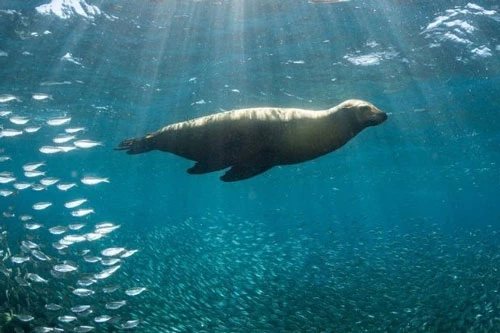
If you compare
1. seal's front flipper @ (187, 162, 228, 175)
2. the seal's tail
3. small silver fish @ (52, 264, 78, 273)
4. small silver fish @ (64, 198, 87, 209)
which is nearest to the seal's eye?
seal's front flipper @ (187, 162, 228, 175)

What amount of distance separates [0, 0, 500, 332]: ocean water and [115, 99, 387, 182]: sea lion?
612 centimetres

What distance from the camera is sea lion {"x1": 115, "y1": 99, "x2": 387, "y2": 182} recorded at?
2.80 m

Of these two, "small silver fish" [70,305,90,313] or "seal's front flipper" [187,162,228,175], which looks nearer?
"seal's front flipper" [187,162,228,175]

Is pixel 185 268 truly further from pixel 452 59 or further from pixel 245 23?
pixel 452 59

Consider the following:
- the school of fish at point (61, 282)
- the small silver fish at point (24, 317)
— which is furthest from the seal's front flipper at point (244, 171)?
the small silver fish at point (24, 317)

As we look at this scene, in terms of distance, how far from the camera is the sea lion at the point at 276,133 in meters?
2.80

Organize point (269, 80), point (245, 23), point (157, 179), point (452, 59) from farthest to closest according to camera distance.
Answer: point (157, 179)
point (269, 80)
point (452, 59)
point (245, 23)

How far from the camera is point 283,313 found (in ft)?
30.5

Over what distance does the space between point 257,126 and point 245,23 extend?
1091cm

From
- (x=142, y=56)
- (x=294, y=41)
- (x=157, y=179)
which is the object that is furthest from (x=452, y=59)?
(x=157, y=179)

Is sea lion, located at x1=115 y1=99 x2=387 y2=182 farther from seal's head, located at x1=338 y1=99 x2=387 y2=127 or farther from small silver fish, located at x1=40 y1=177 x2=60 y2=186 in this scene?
small silver fish, located at x1=40 y1=177 x2=60 y2=186

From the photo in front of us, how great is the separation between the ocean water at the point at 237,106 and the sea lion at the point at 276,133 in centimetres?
612

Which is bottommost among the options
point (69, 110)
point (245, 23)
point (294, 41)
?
point (69, 110)

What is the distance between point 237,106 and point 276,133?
18.7m
